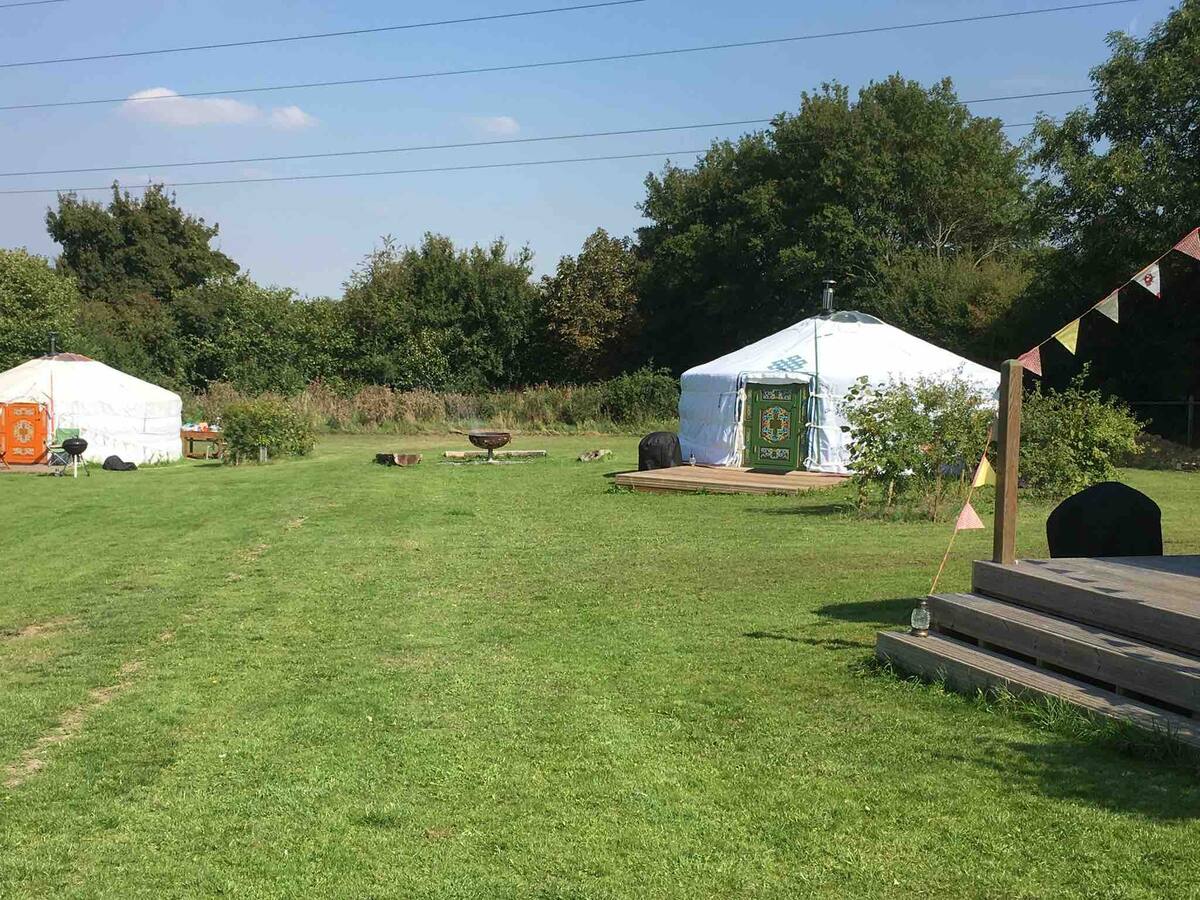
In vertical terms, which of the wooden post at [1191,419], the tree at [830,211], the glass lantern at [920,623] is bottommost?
the glass lantern at [920,623]


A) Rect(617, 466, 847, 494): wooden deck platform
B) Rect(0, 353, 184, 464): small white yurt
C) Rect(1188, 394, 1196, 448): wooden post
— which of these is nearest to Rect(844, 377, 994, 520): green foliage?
Rect(617, 466, 847, 494): wooden deck platform

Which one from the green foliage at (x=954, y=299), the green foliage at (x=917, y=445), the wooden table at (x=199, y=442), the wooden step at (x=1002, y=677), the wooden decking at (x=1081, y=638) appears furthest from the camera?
the green foliage at (x=954, y=299)

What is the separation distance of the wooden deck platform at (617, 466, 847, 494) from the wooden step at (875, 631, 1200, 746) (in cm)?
937

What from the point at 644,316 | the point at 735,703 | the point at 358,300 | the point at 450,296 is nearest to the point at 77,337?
the point at 358,300

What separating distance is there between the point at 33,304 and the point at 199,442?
1448 cm

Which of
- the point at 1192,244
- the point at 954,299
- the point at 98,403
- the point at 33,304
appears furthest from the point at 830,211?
the point at 1192,244

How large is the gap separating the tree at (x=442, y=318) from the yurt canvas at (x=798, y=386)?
56.7 ft

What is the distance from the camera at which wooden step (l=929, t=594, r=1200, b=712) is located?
13.3 ft

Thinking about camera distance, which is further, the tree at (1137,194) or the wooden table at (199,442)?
the wooden table at (199,442)

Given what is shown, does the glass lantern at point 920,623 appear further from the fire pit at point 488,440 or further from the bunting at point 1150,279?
the fire pit at point 488,440

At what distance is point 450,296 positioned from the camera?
36188 mm

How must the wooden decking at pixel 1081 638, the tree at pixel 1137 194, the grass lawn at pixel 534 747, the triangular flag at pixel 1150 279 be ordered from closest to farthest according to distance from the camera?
the grass lawn at pixel 534 747 → the wooden decking at pixel 1081 638 → the triangular flag at pixel 1150 279 → the tree at pixel 1137 194

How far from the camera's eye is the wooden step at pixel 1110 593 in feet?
14.2

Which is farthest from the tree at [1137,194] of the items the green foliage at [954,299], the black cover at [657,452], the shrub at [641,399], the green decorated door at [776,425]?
the shrub at [641,399]
